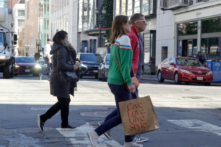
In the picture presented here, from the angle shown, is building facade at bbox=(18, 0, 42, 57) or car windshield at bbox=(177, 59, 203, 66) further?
building facade at bbox=(18, 0, 42, 57)

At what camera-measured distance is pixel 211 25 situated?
30047 millimetres

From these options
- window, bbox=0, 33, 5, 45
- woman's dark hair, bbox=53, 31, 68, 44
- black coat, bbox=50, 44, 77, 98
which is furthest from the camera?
window, bbox=0, 33, 5, 45

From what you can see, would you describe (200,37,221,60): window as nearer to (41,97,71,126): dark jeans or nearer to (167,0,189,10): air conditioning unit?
(167,0,189,10): air conditioning unit

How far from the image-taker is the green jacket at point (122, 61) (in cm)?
531

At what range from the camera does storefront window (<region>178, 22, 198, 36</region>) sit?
3253 centimetres

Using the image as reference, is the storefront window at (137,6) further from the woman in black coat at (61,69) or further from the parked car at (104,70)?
the woman in black coat at (61,69)

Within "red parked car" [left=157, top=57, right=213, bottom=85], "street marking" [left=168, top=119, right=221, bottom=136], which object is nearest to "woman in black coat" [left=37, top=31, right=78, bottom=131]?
"street marking" [left=168, top=119, right=221, bottom=136]

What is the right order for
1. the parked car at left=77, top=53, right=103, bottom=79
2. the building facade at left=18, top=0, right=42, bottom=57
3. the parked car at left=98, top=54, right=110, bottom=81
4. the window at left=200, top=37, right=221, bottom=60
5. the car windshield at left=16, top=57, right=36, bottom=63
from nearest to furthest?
the parked car at left=98, top=54, right=110, bottom=81, the parked car at left=77, top=53, right=103, bottom=79, the window at left=200, top=37, right=221, bottom=60, the car windshield at left=16, top=57, right=36, bottom=63, the building facade at left=18, top=0, right=42, bottom=57

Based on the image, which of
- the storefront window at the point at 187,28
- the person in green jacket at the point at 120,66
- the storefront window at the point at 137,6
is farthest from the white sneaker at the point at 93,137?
the storefront window at the point at 137,6

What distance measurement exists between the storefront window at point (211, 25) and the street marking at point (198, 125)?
21.8m

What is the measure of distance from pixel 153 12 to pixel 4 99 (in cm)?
2831

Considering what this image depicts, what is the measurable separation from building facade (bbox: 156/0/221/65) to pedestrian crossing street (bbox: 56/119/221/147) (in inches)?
860

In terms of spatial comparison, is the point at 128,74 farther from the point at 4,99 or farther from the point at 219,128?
the point at 4,99

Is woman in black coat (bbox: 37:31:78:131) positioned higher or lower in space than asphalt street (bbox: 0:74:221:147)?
higher
